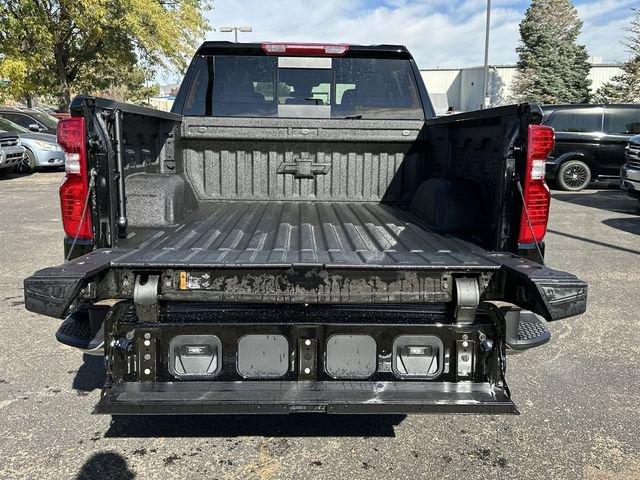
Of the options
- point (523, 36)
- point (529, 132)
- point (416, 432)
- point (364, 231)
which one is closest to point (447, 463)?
point (416, 432)

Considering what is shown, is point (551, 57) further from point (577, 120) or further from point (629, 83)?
point (577, 120)

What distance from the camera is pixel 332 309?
268 cm

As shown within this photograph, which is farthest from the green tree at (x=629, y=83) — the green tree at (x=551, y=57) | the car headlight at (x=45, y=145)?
the car headlight at (x=45, y=145)

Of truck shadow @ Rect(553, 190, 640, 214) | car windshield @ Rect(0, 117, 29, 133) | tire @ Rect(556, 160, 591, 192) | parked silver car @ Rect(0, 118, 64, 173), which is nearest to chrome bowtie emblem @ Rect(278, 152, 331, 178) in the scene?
truck shadow @ Rect(553, 190, 640, 214)

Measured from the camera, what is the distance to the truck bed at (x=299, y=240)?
8.63 ft

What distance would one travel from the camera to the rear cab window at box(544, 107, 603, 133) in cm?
1368

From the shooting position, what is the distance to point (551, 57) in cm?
3650

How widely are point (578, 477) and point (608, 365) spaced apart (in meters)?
1.63

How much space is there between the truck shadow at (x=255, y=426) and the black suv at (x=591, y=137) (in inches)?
485

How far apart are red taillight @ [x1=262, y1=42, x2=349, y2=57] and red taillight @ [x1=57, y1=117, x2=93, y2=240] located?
2.24 metres

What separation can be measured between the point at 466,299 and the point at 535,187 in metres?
0.71

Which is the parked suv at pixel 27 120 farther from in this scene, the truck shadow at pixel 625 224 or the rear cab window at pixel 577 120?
the truck shadow at pixel 625 224

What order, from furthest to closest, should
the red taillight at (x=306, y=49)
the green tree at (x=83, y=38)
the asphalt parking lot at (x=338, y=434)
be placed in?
the green tree at (x=83, y=38), the red taillight at (x=306, y=49), the asphalt parking lot at (x=338, y=434)

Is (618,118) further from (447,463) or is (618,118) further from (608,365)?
(447,463)
